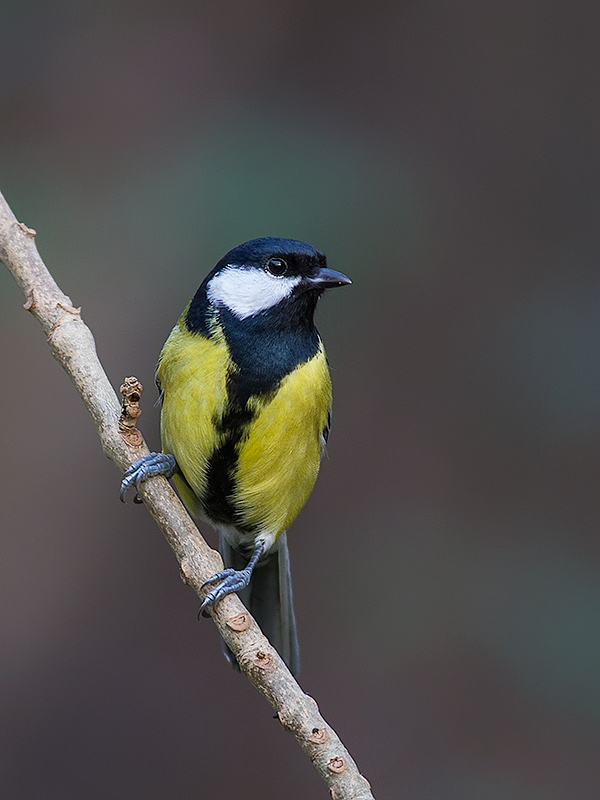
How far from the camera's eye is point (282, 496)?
1.30 m

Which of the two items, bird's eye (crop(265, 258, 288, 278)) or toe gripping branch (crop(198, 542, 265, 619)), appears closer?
toe gripping branch (crop(198, 542, 265, 619))

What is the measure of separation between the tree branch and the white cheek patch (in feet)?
0.63

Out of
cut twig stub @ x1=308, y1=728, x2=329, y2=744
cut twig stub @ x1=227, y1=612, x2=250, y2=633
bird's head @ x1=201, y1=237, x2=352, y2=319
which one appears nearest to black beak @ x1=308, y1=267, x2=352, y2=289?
bird's head @ x1=201, y1=237, x2=352, y2=319

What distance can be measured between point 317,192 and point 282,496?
42.0 inches

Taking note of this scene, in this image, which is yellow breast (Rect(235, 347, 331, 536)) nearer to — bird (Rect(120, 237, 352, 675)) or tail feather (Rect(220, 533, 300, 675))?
bird (Rect(120, 237, 352, 675))

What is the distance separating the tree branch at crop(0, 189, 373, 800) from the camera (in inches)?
36.6

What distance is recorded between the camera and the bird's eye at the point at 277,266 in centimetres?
120

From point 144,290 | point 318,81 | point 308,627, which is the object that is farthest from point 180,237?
point 308,627

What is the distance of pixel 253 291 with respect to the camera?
1198 mm

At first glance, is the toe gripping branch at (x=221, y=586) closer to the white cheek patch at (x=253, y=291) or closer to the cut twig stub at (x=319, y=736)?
the cut twig stub at (x=319, y=736)

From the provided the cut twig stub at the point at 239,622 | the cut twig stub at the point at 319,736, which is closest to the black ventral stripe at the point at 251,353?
the cut twig stub at the point at 239,622

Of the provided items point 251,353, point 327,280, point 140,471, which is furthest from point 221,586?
point 327,280

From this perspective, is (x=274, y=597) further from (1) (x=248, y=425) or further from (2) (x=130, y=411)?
(2) (x=130, y=411)

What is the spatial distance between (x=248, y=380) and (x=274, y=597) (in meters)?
0.42
